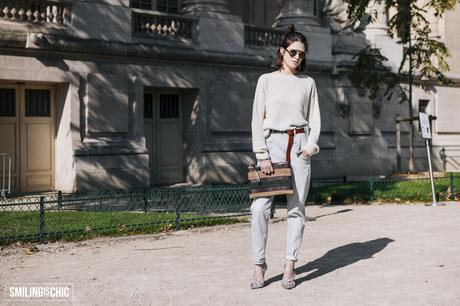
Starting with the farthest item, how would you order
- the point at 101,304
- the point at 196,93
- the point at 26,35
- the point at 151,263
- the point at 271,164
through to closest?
the point at 196,93 → the point at 26,35 → the point at 151,263 → the point at 271,164 → the point at 101,304

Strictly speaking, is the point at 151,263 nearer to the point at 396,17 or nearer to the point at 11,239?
the point at 11,239

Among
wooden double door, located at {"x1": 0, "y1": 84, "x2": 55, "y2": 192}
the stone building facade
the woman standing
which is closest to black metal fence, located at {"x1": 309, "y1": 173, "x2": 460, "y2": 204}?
the stone building facade

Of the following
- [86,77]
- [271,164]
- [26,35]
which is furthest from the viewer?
[86,77]

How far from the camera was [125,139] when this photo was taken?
20.8 metres

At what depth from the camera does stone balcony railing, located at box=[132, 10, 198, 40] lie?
21450 mm

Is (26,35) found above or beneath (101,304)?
above

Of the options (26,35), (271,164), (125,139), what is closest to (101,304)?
(271,164)

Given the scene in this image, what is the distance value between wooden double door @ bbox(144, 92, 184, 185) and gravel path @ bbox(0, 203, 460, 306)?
1060 centimetres

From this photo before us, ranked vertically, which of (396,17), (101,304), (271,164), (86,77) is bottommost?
(101,304)

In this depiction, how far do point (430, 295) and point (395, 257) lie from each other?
85.1 inches

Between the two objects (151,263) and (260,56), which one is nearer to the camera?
(151,263)

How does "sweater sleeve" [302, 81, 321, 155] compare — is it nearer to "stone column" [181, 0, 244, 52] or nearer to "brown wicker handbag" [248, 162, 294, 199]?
"brown wicker handbag" [248, 162, 294, 199]

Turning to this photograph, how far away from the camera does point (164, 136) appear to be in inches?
904

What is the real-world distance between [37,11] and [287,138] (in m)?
13.5
